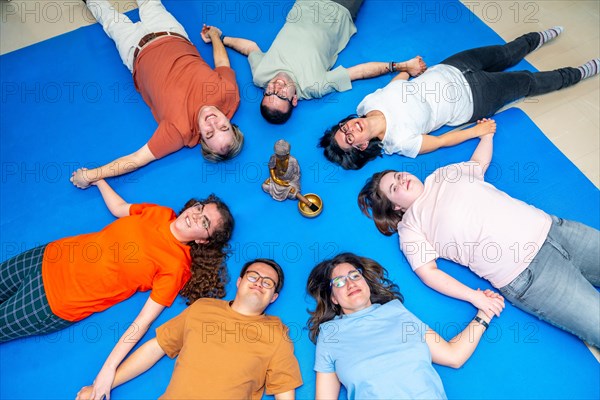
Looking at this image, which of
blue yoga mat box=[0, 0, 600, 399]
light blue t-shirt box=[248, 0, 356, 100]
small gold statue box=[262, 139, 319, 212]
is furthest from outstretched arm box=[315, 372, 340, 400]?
light blue t-shirt box=[248, 0, 356, 100]

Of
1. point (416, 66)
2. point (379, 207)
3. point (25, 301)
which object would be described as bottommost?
point (25, 301)

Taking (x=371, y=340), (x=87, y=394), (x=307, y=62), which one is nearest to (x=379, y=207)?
(x=371, y=340)

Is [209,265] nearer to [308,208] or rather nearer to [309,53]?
[308,208]

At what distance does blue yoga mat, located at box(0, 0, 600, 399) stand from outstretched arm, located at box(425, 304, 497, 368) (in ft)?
0.35

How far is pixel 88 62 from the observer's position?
3182mm

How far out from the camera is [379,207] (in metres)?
2.43

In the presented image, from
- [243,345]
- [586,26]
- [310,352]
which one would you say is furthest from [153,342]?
[586,26]

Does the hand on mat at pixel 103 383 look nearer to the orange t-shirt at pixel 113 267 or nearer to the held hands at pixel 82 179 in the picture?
the orange t-shirt at pixel 113 267

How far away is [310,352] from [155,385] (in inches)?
30.9

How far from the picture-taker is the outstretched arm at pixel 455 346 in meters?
2.05

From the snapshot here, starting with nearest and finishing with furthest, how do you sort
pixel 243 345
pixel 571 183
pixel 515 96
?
pixel 243 345 → pixel 571 183 → pixel 515 96

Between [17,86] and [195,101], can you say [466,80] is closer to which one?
[195,101]

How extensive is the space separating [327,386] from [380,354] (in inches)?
12.1

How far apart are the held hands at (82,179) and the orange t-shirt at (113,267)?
0.44 metres
